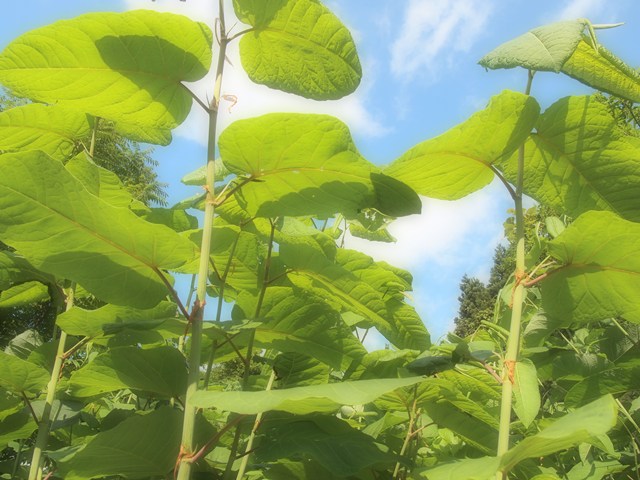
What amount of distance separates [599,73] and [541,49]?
0.25 m

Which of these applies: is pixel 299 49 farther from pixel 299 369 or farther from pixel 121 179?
pixel 121 179

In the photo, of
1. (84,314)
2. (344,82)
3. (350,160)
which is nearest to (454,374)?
(350,160)

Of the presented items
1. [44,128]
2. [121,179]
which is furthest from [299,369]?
[121,179]

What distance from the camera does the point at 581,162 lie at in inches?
48.4

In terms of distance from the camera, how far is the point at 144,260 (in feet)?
3.62

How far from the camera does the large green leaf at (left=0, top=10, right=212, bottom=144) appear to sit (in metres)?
1.13

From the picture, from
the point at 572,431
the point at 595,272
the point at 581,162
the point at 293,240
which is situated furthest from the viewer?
the point at 293,240

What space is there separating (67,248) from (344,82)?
1.99 ft

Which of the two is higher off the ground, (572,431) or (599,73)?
(599,73)

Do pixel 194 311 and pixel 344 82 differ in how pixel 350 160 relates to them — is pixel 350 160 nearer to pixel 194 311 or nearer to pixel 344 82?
pixel 344 82

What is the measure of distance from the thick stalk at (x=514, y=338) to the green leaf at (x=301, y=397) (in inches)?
7.9

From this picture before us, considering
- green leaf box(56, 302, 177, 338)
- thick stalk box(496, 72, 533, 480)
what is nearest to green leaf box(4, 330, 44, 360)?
green leaf box(56, 302, 177, 338)

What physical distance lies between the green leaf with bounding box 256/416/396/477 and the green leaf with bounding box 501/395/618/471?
0.31 metres

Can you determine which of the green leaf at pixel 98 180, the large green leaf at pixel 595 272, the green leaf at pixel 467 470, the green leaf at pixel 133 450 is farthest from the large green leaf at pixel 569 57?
the green leaf at pixel 98 180
